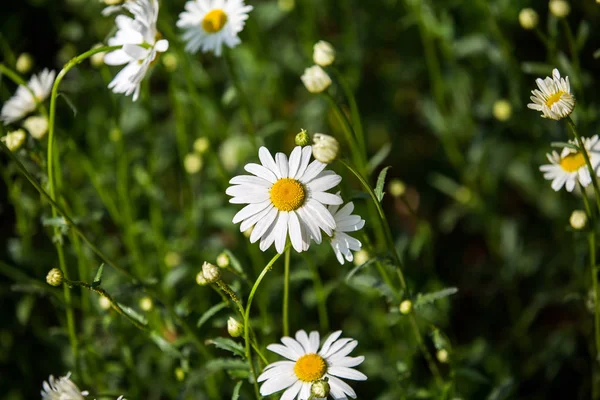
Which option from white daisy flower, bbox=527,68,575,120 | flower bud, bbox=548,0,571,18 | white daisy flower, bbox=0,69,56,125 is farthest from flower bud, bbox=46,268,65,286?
flower bud, bbox=548,0,571,18

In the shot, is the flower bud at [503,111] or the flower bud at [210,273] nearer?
the flower bud at [210,273]

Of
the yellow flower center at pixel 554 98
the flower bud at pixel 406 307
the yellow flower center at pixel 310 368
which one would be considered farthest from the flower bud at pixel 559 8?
the yellow flower center at pixel 310 368

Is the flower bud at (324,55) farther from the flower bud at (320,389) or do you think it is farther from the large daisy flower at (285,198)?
the flower bud at (320,389)

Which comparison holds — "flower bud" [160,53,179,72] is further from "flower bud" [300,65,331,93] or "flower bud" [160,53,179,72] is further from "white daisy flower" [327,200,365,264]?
"white daisy flower" [327,200,365,264]

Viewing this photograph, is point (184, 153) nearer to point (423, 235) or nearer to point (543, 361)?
point (423, 235)

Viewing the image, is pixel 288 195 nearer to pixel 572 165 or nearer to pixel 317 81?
pixel 317 81

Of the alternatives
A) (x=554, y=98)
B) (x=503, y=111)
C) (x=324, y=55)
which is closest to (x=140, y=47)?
(x=324, y=55)
